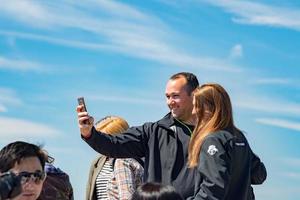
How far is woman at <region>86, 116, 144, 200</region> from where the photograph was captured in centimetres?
820

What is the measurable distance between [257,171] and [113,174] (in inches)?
68.1

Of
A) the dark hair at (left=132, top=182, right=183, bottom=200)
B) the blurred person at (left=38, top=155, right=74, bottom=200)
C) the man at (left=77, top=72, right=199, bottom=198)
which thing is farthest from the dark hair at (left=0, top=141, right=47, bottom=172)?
the man at (left=77, top=72, right=199, bottom=198)

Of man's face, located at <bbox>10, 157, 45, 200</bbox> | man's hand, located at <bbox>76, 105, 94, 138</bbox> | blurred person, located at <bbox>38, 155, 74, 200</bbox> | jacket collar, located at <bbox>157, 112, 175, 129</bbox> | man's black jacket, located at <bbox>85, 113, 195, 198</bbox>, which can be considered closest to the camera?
man's face, located at <bbox>10, 157, 45, 200</bbox>

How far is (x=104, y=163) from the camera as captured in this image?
866cm

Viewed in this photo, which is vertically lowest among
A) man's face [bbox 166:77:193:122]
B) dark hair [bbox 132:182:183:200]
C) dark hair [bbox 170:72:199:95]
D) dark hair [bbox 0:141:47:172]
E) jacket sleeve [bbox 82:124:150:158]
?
dark hair [bbox 132:182:183:200]

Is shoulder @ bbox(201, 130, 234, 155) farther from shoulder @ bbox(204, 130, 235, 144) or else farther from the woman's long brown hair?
the woman's long brown hair

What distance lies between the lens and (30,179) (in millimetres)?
5844

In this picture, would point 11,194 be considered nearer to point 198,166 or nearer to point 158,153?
point 198,166

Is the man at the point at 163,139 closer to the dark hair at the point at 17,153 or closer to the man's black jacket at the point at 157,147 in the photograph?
the man's black jacket at the point at 157,147

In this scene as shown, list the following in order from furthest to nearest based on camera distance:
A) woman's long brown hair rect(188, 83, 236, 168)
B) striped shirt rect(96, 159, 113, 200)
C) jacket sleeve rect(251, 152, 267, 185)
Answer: striped shirt rect(96, 159, 113, 200), jacket sleeve rect(251, 152, 267, 185), woman's long brown hair rect(188, 83, 236, 168)

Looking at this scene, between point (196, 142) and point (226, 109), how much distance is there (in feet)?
1.53

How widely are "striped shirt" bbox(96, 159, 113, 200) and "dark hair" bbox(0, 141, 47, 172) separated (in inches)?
91.0

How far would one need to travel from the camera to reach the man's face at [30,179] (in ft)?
19.0

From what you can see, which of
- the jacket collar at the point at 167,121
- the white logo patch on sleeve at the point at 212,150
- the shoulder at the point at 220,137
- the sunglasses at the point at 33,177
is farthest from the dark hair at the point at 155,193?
the jacket collar at the point at 167,121
